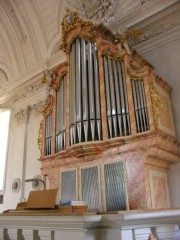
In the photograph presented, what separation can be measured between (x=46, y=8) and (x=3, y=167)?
5049 mm

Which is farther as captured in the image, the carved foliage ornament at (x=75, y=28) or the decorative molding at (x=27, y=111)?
the decorative molding at (x=27, y=111)

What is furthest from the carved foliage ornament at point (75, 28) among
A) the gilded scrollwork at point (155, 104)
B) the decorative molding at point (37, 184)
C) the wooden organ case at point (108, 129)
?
the decorative molding at point (37, 184)

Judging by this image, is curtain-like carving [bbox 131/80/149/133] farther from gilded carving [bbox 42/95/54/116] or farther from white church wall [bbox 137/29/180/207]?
gilded carving [bbox 42/95/54/116]

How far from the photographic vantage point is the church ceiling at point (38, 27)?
6.20m

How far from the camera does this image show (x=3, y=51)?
9.52 meters

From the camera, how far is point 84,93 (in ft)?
15.6

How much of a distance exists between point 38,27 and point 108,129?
546 centimetres

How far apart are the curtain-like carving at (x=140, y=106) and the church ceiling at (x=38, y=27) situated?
206cm

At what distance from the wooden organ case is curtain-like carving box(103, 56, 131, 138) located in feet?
0.05

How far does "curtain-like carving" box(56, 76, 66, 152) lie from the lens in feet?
16.2

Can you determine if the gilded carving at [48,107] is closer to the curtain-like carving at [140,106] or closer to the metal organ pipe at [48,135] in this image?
the metal organ pipe at [48,135]

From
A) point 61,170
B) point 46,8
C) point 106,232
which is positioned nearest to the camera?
point 106,232

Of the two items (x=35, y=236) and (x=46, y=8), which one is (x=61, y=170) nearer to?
(x=35, y=236)

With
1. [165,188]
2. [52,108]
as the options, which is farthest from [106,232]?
[52,108]
